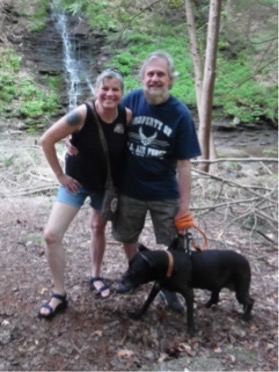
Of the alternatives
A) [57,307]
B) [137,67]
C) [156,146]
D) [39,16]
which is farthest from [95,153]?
[39,16]

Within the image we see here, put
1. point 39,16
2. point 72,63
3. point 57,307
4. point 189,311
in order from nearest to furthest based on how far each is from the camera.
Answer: point 189,311 → point 57,307 → point 72,63 → point 39,16

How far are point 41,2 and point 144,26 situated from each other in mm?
4600

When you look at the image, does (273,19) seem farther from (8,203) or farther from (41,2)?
(41,2)

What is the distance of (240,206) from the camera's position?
6.02 meters

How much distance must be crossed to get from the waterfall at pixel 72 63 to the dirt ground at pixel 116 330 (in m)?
13.5

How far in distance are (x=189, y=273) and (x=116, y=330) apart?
0.66 metres

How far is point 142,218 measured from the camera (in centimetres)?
343

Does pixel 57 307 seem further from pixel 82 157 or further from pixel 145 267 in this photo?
pixel 82 157

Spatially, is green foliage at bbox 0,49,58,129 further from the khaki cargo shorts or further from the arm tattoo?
the arm tattoo

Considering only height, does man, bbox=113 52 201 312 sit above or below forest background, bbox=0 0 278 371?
above

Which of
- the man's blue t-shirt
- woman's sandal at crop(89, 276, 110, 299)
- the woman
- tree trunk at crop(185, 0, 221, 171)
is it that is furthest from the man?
tree trunk at crop(185, 0, 221, 171)

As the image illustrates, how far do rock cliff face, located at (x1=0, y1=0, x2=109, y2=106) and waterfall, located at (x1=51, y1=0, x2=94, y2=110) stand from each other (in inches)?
3.0

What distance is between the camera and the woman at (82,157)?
9.91 ft

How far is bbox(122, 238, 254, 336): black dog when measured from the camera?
3.12 metres
